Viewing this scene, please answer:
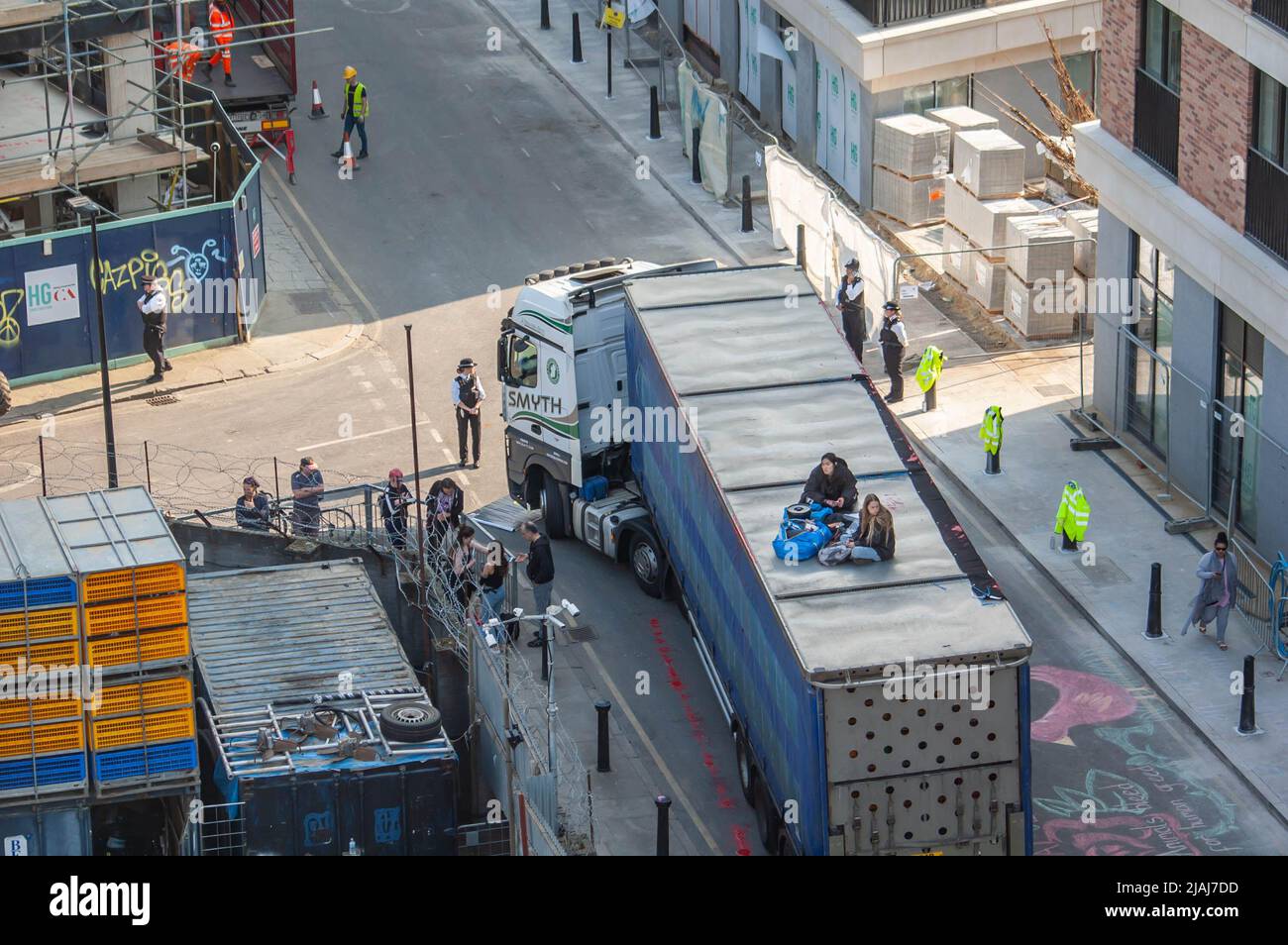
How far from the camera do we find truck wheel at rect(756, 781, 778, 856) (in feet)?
85.6

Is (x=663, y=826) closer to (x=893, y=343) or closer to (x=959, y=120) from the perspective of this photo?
(x=893, y=343)

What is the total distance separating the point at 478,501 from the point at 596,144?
17.0 meters

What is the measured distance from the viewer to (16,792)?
82.7 ft

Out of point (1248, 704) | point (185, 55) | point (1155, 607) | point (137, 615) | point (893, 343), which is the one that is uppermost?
point (185, 55)

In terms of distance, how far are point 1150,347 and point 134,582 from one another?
17.3 m

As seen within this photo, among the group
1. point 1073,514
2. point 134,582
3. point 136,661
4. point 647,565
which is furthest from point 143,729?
point 1073,514

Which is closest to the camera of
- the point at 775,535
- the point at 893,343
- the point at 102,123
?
the point at 775,535

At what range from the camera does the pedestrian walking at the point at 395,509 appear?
3167 centimetres

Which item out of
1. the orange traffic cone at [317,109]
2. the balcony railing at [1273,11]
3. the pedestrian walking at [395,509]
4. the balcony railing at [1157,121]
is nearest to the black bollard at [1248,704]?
the balcony railing at [1273,11]

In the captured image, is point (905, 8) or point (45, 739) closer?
point (45, 739)

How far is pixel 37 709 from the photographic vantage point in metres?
25.0

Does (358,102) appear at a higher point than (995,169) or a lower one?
lower

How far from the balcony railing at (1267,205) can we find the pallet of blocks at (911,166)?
41.9 ft

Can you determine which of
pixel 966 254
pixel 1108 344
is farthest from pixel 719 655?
pixel 966 254
